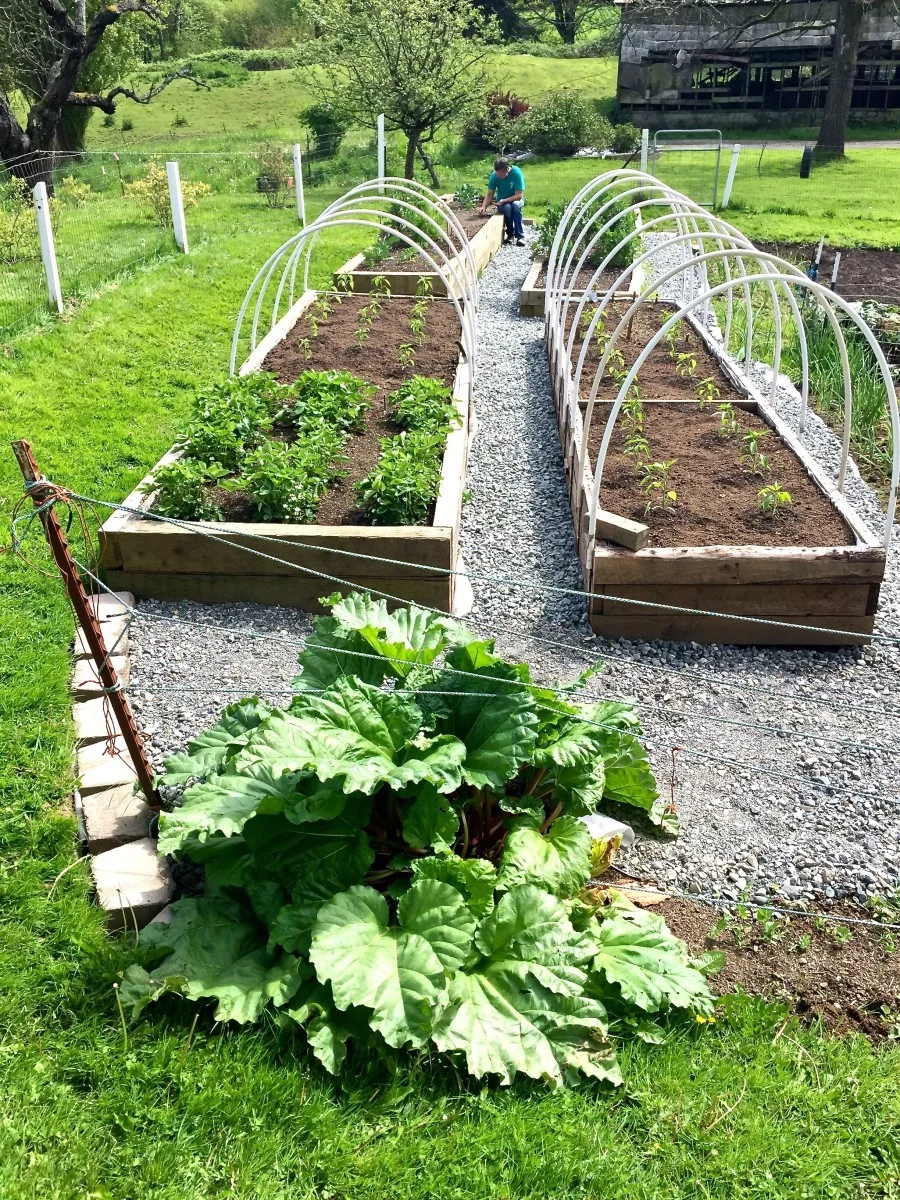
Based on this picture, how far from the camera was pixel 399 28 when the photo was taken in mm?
17328

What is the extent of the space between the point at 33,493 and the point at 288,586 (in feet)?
6.88

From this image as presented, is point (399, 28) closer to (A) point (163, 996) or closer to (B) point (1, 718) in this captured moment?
(B) point (1, 718)

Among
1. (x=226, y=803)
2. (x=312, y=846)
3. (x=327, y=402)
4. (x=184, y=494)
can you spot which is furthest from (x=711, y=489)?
(x=226, y=803)

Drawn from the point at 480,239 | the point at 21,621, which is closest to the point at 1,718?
the point at 21,621

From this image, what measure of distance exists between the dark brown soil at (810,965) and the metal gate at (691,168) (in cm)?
1669

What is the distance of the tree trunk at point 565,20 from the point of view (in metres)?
46.0

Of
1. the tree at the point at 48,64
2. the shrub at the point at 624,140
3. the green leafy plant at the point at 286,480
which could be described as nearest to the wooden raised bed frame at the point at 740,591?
the green leafy plant at the point at 286,480

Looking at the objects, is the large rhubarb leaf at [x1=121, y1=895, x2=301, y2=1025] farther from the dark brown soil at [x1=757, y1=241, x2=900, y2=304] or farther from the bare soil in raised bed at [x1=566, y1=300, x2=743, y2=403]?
the dark brown soil at [x1=757, y1=241, x2=900, y2=304]

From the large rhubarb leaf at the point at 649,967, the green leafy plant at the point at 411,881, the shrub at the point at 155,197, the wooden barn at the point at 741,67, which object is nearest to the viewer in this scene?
the green leafy plant at the point at 411,881

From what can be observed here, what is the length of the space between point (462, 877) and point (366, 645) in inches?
37.1

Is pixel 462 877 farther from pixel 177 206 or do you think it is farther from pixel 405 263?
pixel 177 206

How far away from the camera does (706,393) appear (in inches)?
292

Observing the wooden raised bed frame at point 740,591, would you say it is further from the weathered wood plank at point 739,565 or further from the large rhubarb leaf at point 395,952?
the large rhubarb leaf at point 395,952

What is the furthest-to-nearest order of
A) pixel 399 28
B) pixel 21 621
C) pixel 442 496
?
1. pixel 399 28
2. pixel 442 496
3. pixel 21 621
